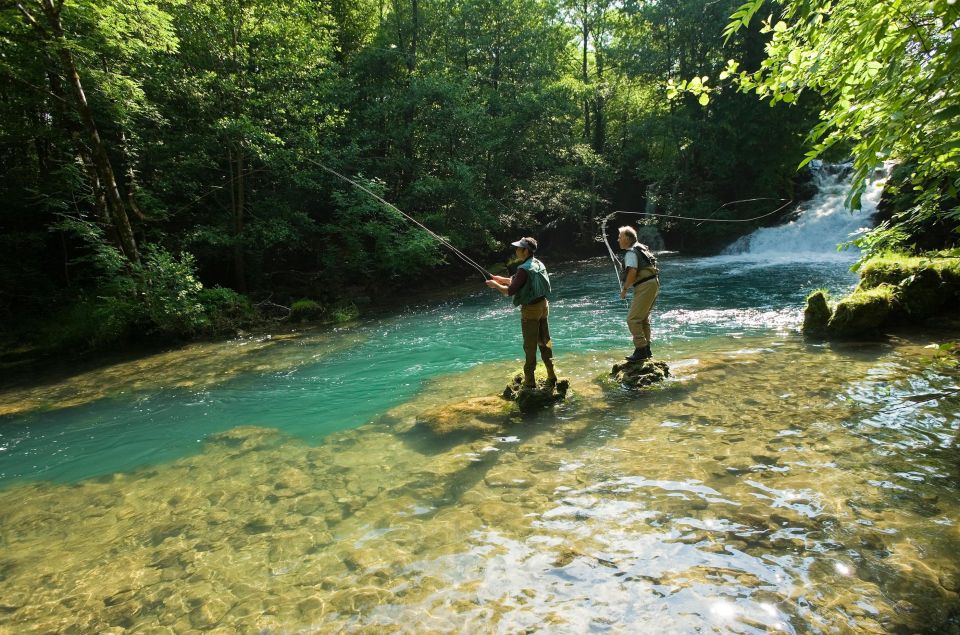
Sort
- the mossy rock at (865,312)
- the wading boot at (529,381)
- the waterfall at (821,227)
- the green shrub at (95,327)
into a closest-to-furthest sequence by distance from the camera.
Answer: the wading boot at (529,381), the mossy rock at (865,312), the green shrub at (95,327), the waterfall at (821,227)

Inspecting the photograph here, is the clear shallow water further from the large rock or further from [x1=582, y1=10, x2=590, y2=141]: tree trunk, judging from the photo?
[x1=582, y1=10, x2=590, y2=141]: tree trunk

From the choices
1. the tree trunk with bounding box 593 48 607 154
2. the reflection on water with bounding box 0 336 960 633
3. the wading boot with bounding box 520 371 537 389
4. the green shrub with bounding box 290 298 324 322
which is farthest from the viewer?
the tree trunk with bounding box 593 48 607 154

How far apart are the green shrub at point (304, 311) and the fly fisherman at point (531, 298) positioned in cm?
1139

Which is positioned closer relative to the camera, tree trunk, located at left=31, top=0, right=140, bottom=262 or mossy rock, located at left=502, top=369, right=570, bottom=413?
mossy rock, located at left=502, top=369, right=570, bottom=413

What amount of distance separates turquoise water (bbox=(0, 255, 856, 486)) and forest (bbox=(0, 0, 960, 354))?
3.32 meters

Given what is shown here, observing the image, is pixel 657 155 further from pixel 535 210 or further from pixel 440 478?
pixel 440 478

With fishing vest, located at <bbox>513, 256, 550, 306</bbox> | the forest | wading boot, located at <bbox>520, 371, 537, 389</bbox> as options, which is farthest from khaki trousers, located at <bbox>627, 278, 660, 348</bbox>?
the forest

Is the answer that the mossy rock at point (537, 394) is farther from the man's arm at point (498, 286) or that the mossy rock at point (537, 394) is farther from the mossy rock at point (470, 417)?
the man's arm at point (498, 286)

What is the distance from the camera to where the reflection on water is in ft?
11.0

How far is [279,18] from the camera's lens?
1775 cm

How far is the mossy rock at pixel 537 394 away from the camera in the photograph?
7.28 m

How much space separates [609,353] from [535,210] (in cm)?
1828

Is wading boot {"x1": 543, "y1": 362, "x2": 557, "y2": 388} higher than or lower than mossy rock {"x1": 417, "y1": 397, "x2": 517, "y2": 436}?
higher

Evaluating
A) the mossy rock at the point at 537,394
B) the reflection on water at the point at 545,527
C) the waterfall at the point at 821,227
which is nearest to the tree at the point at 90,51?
the reflection on water at the point at 545,527
